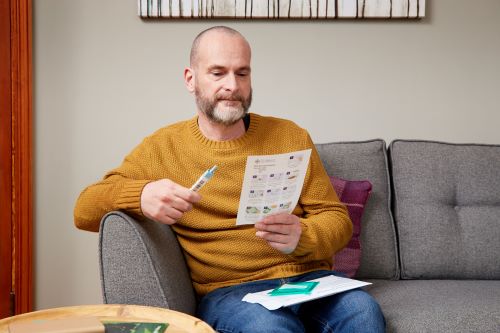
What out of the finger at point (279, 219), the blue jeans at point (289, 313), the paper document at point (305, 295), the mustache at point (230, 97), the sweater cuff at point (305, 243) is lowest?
A: the blue jeans at point (289, 313)

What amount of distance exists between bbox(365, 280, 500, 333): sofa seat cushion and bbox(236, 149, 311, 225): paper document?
19.3 inches

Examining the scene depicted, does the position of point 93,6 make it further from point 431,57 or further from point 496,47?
point 496,47

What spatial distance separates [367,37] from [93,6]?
1.11 m

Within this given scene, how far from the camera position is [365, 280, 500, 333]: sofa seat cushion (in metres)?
1.73

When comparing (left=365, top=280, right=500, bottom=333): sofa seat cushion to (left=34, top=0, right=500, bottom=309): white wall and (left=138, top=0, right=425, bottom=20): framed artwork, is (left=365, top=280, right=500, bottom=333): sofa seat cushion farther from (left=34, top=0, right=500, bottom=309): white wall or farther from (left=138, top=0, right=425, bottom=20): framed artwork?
(left=138, top=0, right=425, bottom=20): framed artwork

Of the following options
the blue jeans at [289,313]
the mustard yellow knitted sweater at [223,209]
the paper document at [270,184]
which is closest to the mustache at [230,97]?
the mustard yellow knitted sweater at [223,209]

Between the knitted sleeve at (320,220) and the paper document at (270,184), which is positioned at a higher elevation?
the paper document at (270,184)

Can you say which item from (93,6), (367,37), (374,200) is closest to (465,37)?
(367,37)

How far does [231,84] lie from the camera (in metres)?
1.79

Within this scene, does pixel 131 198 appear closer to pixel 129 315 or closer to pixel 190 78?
pixel 129 315

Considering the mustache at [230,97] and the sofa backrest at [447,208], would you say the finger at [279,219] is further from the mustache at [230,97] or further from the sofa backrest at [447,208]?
the sofa backrest at [447,208]

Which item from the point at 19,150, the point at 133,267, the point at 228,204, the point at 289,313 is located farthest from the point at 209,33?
the point at 19,150

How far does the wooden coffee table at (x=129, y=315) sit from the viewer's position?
4.04ft

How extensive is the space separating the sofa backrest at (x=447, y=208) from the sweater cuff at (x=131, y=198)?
1.05 metres
